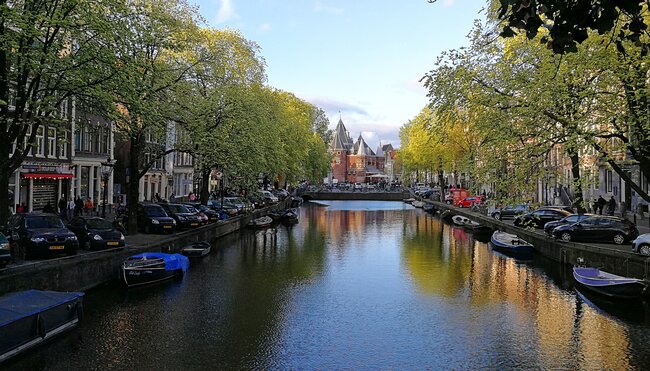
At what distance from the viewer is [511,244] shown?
36.9 metres

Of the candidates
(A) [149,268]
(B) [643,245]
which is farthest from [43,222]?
(B) [643,245]

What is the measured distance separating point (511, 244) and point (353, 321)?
20.9m

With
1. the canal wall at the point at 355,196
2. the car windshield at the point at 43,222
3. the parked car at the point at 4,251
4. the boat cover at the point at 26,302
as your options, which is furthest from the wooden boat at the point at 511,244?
the canal wall at the point at 355,196

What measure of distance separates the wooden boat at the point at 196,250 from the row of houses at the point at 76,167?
692cm

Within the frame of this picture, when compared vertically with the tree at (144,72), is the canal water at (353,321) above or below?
below

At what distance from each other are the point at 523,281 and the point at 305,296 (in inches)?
457

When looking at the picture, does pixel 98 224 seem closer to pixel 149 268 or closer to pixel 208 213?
pixel 149 268

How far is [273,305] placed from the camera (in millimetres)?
21672

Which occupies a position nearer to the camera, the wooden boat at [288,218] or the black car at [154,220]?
the black car at [154,220]

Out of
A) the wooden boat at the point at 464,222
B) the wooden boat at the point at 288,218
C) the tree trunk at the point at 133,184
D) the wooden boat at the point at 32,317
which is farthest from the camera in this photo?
the wooden boat at the point at 288,218

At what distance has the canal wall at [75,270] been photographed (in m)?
17.8

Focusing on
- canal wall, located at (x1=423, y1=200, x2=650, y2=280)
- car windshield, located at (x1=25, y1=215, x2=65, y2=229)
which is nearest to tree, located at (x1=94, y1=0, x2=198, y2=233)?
car windshield, located at (x1=25, y1=215, x2=65, y2=229)

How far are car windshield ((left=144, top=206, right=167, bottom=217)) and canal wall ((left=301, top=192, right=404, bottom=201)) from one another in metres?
81.7

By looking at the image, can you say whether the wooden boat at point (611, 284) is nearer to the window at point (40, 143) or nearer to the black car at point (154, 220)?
the black car at point (154, 220)
